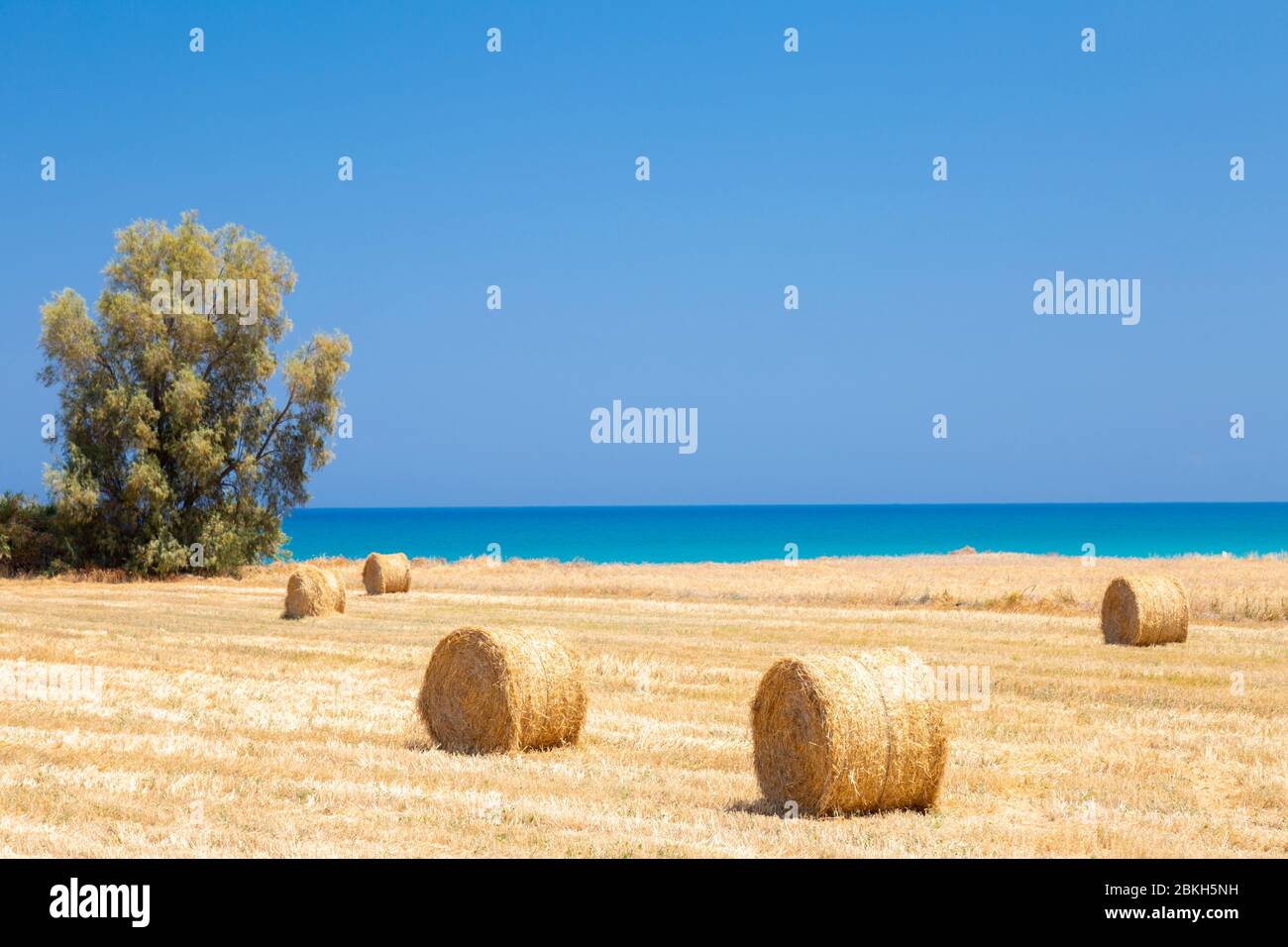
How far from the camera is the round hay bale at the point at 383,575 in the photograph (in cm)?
3544

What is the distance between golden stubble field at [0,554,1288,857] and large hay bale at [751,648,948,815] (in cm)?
22

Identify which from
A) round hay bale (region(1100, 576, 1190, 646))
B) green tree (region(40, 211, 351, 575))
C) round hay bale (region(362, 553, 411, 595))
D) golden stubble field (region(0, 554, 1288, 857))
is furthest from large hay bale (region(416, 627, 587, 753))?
green tree (region(40, 211, 351, 575))

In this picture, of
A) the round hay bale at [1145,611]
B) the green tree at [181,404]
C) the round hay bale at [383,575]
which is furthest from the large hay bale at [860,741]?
the green tree at [181,404]

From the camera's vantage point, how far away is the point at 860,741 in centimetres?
954

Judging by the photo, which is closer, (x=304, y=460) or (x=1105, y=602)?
(x=1105, y=602)

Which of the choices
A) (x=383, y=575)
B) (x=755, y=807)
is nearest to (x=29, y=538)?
(x=383, y=575)

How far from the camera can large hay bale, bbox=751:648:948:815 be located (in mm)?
9492

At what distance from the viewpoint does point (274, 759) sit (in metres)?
11.0

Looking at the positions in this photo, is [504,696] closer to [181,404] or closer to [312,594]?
[312,594]

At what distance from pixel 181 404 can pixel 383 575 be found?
1330 centimetres
